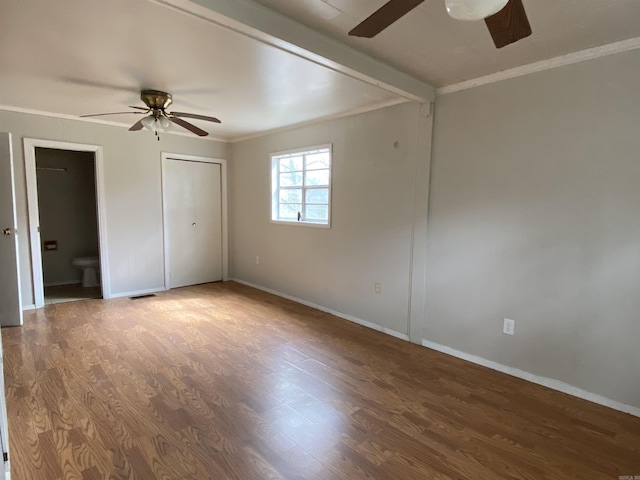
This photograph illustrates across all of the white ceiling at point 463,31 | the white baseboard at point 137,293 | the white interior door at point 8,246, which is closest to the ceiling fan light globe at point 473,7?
the white ceiling at point 463,31

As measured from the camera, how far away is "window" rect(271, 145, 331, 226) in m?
4.23

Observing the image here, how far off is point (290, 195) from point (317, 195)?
1.85ft

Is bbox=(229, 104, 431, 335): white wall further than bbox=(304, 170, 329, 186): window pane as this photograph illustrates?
No

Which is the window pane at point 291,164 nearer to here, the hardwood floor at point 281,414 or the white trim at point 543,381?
the hardwood floor at point 281,414

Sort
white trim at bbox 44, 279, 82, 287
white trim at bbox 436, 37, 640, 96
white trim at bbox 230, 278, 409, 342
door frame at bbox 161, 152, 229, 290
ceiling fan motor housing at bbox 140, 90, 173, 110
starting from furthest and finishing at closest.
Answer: white trim at bbox 44, 279, 82, 287
door frame at bbox 161, 152, 229, 290
white trim at bbox 230, 278, 409, 342
ceiling fan motor housing at bbox 140, 90, 173, 110
white trim at bbox 436, 37, 640, 96

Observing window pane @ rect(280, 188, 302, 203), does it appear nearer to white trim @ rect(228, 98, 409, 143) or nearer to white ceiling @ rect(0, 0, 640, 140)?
white trim @ rect(228, 98, 409, 143)

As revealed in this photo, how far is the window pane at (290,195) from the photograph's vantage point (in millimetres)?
4623

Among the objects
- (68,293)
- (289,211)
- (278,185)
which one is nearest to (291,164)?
(278,185)

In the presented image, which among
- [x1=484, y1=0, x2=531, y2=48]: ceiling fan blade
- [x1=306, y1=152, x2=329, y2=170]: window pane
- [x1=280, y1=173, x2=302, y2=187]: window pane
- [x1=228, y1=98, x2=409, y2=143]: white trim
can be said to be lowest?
[x1=280, y1=173, x2=302, y2=187]: window pane

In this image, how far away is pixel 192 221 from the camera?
17.6 ft

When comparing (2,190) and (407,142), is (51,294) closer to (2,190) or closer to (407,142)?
(2,190)

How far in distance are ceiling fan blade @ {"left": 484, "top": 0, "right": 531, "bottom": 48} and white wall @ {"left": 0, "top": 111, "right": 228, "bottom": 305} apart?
4554 mm

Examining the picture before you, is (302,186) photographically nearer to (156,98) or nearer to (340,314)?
(340,314)

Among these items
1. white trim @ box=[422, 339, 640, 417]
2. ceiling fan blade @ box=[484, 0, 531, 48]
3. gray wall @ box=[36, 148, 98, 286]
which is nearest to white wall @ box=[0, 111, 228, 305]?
gray wall @ box=[36, 148, 98, 286]
